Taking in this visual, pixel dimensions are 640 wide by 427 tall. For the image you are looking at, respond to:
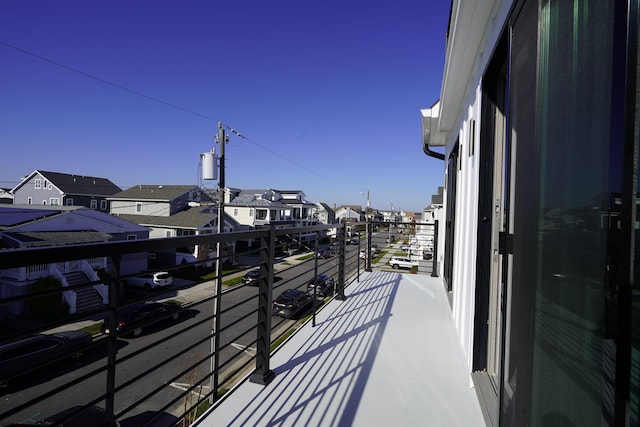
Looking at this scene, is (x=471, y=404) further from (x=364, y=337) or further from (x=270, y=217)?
(x=270, y=217)

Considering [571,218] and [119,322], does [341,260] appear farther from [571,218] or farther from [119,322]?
[571,218]

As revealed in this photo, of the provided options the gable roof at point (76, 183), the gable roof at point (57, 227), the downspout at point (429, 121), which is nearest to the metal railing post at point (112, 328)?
the downspout at point (429, 121)

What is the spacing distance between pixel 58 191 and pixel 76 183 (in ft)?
6.32

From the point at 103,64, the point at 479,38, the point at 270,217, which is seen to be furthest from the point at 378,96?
the point at 270,217

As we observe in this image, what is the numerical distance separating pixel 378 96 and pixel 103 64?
1156 centimetres

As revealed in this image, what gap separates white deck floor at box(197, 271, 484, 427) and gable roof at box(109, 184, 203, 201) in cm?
2071

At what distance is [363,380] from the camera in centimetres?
209

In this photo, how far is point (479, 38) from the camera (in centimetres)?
218

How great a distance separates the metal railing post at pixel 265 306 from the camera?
6.68 feet

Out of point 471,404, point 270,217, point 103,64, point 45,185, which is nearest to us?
point 471,404

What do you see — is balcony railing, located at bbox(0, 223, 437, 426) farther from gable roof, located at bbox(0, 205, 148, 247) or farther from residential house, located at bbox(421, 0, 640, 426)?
gable roof, located at bbox(0, 205, 148, 247)

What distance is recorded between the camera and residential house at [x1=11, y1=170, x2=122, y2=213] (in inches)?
1017

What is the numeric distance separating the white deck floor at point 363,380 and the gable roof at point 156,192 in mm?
20705

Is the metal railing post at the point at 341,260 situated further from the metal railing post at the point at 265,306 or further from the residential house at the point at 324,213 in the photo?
the residential house at the point at 324,213
